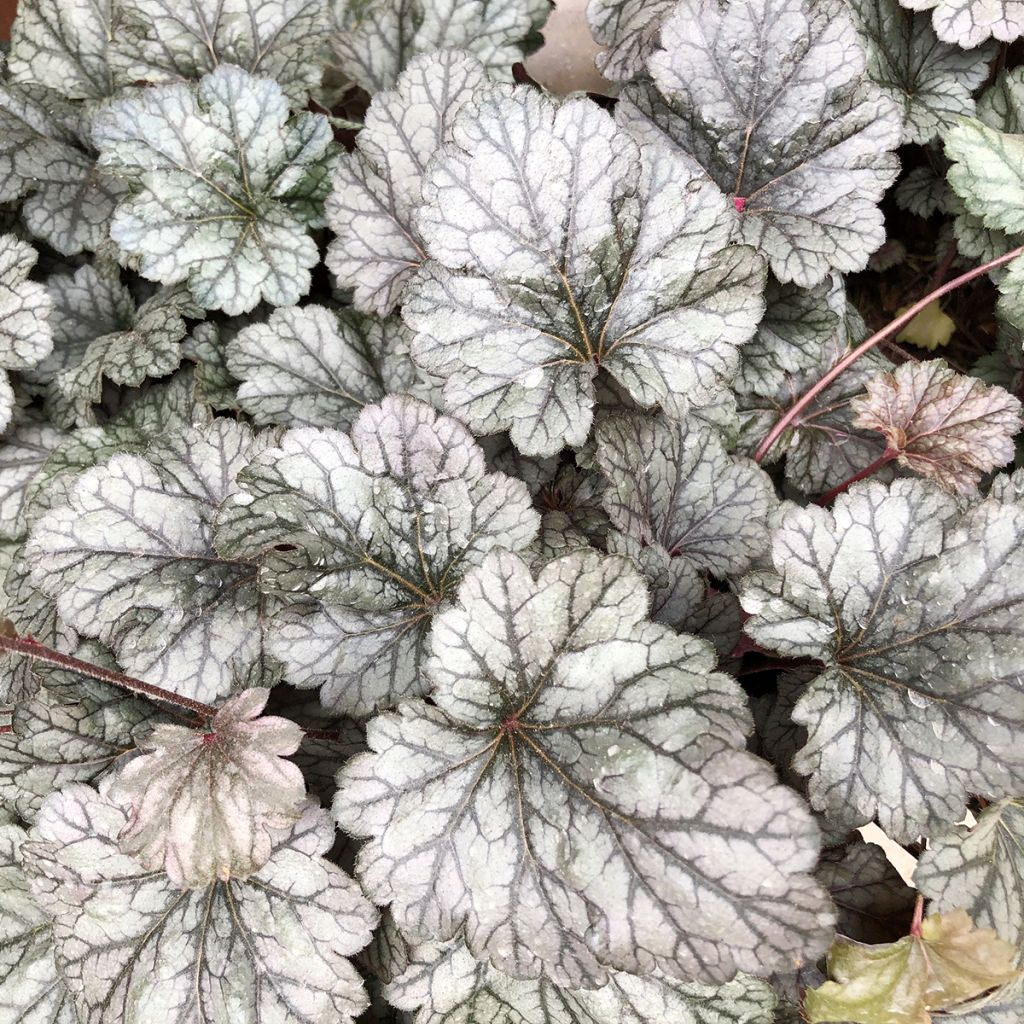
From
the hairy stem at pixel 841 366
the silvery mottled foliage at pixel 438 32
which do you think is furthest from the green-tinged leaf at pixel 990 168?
the silvery mottled foliage at pixel 438 32

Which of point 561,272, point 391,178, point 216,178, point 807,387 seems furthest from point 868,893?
point 216,178

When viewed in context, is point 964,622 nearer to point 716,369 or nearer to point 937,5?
point 716,369

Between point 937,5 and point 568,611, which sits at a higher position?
point 937,5

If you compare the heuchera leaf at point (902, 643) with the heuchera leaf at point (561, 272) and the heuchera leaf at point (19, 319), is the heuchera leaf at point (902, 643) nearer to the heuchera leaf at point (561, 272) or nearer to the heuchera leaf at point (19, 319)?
the heuchera leaf at point (561, 272)

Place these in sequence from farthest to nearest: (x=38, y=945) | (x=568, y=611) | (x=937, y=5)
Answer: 1. (x=937, y=5)
2. (x=38, y=945)
3. (x=568, y=611)

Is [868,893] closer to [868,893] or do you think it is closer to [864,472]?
[868,893]

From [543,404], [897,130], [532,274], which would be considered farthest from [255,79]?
[897,130]

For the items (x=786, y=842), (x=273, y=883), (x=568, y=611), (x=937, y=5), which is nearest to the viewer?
(x=786, y=842)

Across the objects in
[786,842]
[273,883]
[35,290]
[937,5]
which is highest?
[937,5]
